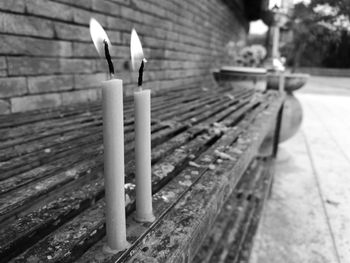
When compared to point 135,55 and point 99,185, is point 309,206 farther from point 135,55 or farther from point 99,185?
point 135,55

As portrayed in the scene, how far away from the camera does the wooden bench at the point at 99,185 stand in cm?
60

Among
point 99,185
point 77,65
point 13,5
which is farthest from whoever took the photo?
point 77,65

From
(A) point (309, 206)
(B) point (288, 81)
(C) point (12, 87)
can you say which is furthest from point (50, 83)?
(B) point (288, 81)

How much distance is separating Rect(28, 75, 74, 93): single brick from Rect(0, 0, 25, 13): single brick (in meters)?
0.37

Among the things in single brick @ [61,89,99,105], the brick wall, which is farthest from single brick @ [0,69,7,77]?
single brick @ [61,89,99,105]

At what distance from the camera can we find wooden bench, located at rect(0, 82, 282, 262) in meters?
0.60

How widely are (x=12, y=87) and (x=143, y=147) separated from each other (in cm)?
142

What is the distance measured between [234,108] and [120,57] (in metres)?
1.06

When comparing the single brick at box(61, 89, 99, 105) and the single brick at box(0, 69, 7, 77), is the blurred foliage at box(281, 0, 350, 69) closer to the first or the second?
the single brick at box(61, 89, 99, 105)

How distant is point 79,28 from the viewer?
214cm

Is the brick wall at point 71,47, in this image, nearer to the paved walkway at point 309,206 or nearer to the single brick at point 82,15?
the single brick at point 82,15

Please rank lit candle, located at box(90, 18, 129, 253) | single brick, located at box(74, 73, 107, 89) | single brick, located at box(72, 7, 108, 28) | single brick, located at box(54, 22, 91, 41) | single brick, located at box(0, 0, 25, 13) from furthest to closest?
1. single brick, located at box(74, 73, 107, 89)
2. single brick, located at box(72, 7, 108, 28)
3. single brick, located at box(54, 22, 91, 41)
4. single brick, located at box(0, 0, 25, 13)
5. lit candle, located at box(90, 18, 129, 253)

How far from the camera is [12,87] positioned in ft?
5.65

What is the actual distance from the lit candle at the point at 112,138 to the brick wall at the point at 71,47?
1.41m
